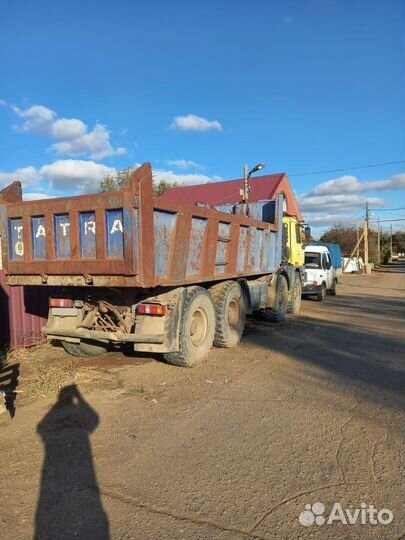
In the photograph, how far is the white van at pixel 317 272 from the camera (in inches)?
675

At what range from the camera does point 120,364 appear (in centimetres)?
732

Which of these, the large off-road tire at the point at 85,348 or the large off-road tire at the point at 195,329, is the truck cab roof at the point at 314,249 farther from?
the large off-road tire at the point at 85,348

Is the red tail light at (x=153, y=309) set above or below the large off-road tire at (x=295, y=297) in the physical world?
above

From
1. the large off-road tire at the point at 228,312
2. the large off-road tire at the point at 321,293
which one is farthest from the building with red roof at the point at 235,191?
the large off-road tire at the point at 228,312

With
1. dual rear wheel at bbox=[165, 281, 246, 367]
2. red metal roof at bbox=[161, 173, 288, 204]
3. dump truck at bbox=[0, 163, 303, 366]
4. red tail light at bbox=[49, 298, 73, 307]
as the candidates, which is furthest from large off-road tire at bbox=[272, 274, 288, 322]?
red metal roof at bbox=[161, 173, 288, 204]

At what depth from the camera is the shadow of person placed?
3.02 m

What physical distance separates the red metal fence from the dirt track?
2060 mm

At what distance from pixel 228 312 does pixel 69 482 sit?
203 inches

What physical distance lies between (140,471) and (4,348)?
5.36 metres

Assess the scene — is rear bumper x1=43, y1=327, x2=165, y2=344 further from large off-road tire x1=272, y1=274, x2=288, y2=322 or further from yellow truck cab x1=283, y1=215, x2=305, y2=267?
yellow truck cab x1=283, y1=215, x2=305, y2=267

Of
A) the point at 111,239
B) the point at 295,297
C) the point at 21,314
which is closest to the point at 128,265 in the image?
the point at 111,239

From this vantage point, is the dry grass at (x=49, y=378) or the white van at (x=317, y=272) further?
the white van at (x=317, y=272)

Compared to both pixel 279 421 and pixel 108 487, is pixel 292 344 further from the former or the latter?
pixel 108 487

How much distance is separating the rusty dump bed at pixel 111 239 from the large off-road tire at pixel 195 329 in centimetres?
30
